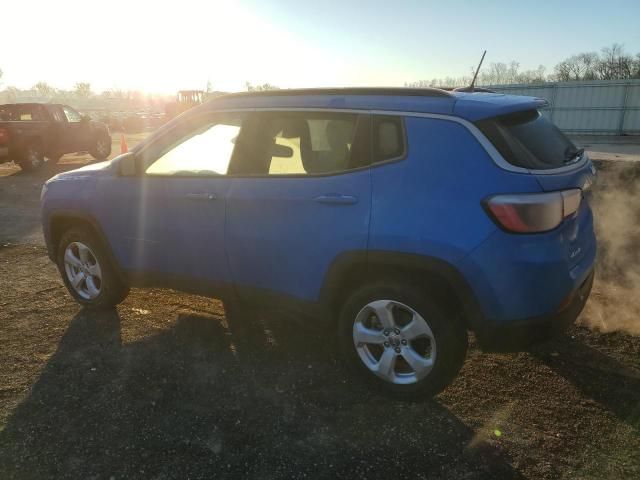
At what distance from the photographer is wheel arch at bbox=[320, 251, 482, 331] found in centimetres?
261

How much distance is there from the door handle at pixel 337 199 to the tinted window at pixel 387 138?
0.26 meters

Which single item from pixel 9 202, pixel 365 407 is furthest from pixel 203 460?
pixel 9 202

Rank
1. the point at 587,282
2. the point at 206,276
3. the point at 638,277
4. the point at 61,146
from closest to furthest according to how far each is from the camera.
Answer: the point at 587,282 → the point at 206,276 → the point at 638,277 → the point at 61,146

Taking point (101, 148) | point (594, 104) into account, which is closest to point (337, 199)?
point (101, 148)

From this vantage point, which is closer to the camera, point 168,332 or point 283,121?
point 283,121

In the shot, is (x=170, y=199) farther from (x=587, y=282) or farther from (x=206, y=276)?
(x=587, y=282)

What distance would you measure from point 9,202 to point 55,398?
831 centimetres

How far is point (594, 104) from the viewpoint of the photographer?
78.4ft

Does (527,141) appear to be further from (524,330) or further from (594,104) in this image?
(594,104)

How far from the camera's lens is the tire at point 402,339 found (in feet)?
9.07

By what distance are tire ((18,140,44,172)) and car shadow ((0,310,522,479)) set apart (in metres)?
12.0

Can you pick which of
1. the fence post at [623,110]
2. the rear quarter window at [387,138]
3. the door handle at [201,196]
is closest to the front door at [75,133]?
the door handle at [201,196]

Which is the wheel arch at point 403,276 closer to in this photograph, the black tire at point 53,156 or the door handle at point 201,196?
the door handle at point 201,196

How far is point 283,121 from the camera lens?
3295mm
